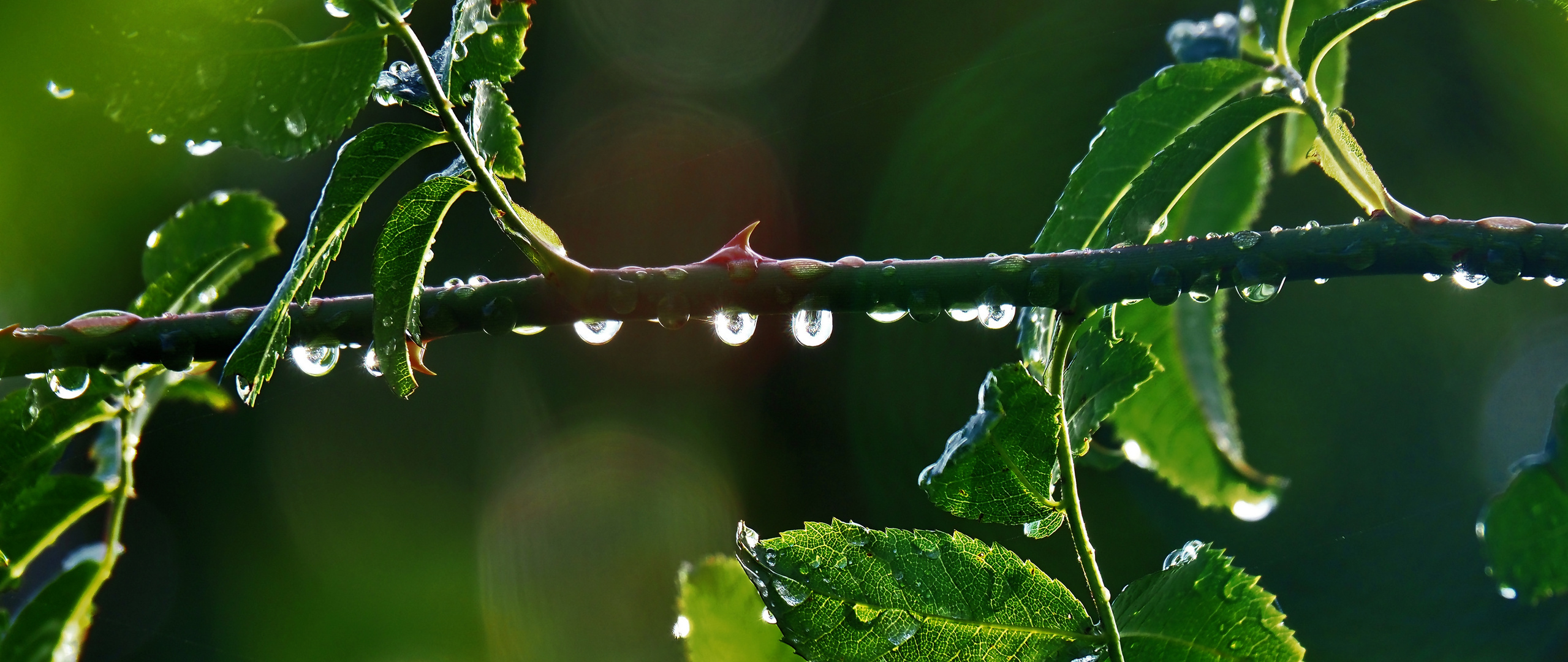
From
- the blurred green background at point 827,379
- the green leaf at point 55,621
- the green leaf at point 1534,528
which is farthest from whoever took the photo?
the blurred green background at point 827,379

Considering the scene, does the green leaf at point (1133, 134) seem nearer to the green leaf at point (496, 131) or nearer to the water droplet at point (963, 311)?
the water droplet at point (963, 311)

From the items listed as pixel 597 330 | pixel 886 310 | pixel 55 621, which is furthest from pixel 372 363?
pixel 55 621

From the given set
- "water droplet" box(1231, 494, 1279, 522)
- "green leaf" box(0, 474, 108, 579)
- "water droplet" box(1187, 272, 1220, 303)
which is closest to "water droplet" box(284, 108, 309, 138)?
"green leaf" box(0, 474, 108, 579)

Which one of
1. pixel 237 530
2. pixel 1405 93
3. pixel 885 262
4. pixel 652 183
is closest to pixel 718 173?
pixel 652 183

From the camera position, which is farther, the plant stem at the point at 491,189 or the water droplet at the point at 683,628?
the water droplet at the point at 683,628

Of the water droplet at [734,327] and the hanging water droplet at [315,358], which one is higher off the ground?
the hanging water droplet at [315,358]

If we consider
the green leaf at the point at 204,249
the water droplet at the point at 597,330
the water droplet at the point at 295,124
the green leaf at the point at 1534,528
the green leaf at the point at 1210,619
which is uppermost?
the green leaf at the point at 204,249

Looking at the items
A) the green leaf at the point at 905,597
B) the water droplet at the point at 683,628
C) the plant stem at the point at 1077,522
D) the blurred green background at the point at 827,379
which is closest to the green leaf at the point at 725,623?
the water droplet at the point at 683,628
